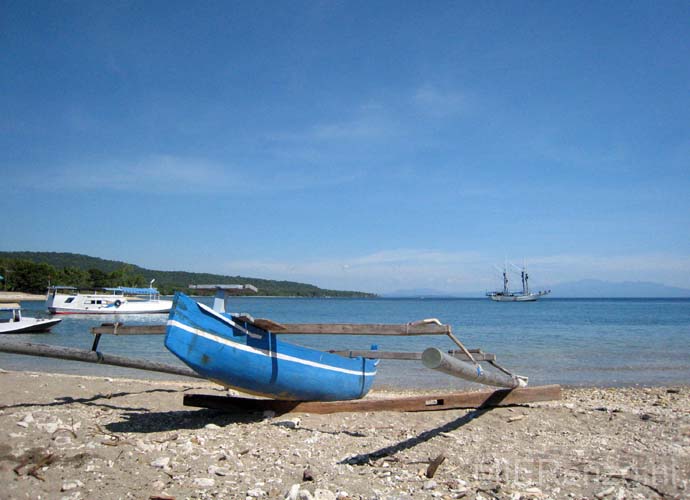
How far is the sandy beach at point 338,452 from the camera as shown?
199 inches

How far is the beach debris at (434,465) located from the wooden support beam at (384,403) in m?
2.87

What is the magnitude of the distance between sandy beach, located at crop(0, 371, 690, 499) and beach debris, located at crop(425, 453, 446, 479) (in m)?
0.03

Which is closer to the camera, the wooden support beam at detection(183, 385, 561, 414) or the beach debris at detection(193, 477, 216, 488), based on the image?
the beach debris at detection(193, 477, 216, 488)

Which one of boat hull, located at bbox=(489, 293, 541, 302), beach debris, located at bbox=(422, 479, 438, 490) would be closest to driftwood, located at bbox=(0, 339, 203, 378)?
beach debris, located at bbox=(422, 479, 438, 490)

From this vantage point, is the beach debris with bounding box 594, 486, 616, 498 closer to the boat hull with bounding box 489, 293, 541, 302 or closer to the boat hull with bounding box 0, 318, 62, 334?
the boat hull with bounding box 0, 318, 62, 334

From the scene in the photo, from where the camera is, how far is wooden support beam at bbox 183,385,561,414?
8508 mm

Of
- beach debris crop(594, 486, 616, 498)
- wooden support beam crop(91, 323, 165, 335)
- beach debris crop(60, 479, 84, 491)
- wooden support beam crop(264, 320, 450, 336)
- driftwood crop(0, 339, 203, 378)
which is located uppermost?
Result: wooden support beam crop(264, 320, 450, 336)

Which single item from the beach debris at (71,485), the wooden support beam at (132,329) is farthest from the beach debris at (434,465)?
the wooden support beam at (132,329)

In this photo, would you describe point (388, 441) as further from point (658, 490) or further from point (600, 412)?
point (600, 412)

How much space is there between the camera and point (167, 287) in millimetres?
120562

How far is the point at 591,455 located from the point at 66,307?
55.3 metres

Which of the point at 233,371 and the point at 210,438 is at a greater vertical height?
the point at 233,371

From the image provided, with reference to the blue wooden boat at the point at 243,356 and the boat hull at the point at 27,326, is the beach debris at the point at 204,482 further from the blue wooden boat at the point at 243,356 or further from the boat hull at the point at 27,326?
the boat hull at the point at 27,326

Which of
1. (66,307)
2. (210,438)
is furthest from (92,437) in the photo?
(66,307)
